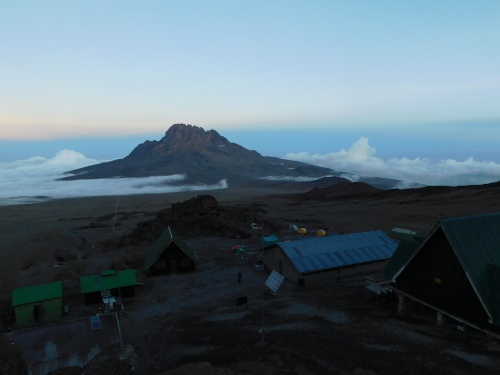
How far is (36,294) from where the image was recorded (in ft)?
93.3

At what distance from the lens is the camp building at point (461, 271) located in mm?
19609

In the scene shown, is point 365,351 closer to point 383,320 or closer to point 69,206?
point 383,320

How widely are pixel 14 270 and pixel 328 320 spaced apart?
36513 mm

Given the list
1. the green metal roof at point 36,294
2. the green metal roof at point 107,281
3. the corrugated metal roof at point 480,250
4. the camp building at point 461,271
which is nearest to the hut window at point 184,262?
the green metal roof at point 107,281

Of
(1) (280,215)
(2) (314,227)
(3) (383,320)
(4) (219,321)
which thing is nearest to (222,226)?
(2) (314,227)

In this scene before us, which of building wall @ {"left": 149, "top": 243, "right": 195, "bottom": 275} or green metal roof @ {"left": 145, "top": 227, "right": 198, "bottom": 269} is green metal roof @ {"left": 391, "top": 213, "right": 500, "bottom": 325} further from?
building wall @ {"left": 149, "top": 243, "right": 195, "bottom": 275}

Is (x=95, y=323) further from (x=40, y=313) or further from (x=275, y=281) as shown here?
(x=275, y=281)

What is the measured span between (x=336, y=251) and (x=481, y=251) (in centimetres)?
1531

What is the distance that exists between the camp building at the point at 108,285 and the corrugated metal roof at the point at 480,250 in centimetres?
2469

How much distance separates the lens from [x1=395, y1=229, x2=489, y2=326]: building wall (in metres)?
20.1

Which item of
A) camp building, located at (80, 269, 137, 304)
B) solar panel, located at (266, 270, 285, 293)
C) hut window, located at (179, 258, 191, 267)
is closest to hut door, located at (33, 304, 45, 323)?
camp building, located at (80, 269, 137, 304)

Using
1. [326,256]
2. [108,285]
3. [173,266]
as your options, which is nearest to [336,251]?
[326,256]

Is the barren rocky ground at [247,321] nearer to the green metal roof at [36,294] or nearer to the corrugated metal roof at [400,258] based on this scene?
the corrugated metal roof at [400,258]

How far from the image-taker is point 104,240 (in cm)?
5884
